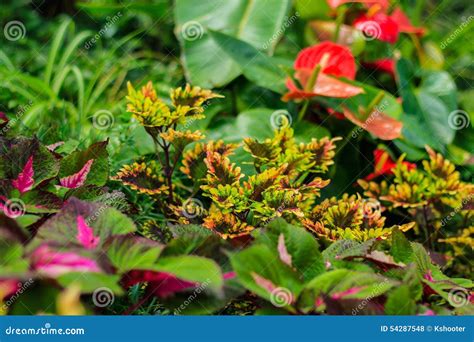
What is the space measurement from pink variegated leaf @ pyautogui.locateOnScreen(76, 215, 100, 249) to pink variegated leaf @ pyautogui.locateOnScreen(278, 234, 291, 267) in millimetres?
312

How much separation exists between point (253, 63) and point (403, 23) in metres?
0.96

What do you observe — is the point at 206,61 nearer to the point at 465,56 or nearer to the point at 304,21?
the point at 304,21

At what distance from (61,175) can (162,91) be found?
4.82ft

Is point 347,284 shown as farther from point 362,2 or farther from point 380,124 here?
point 362,2

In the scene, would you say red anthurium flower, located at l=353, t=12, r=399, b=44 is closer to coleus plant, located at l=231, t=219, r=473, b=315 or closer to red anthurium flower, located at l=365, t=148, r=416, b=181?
red anthurium flower, located at l=365, t=148, r=416, b=181

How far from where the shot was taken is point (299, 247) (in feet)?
3.87

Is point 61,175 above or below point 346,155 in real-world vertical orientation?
above

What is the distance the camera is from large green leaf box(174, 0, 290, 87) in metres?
2.51

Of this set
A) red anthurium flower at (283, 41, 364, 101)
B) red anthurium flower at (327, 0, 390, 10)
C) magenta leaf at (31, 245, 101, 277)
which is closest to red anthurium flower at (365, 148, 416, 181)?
red anthurium flower at (283, 41, 364, 101)

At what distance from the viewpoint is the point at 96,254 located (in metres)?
1.03

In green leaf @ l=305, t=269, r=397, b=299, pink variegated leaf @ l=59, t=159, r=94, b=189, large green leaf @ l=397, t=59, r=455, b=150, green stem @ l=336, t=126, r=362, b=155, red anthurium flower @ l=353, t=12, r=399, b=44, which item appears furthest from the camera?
red anthurium flower @ l=353, t=12, r=399, b=44

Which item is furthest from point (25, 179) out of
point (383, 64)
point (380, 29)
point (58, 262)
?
point (383, 64)

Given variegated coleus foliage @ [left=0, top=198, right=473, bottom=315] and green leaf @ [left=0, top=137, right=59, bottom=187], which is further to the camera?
green leaf @ [left=0, top=137, right=59, bottom=187]

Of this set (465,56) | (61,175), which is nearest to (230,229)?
(61,175)
